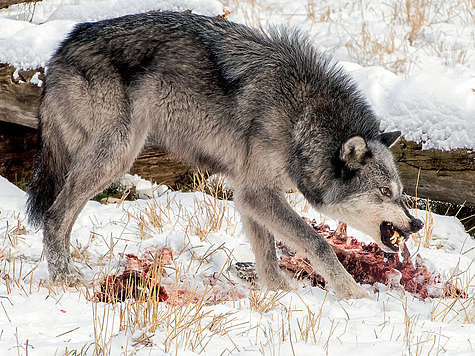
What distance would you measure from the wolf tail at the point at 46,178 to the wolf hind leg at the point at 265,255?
150 centimetres

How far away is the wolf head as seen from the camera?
4465mm

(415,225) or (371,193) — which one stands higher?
(371,193)

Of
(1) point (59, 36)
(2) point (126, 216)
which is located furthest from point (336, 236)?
(1) point (59, 36)

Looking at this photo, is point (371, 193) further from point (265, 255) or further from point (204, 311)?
point (204, 311)

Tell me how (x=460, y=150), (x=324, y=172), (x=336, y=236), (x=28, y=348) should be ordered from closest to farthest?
(x=28, y=348), (x=324, y=172), (x=336, y=236), (x=460, y=150)

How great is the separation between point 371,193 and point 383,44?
5684 mm

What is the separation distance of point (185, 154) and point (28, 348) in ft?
8.22

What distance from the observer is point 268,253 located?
16.1ft

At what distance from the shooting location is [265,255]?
194 inches

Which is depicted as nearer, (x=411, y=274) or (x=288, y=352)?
(x=288, y=352)

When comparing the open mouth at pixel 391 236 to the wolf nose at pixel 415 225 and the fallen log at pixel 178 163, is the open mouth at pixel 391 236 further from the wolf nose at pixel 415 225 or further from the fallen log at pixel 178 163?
the fallen log at pixel 178 163

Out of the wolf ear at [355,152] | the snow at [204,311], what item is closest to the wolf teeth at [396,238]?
the snow at [204,311]

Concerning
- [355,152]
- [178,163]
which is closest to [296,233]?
[355,152]

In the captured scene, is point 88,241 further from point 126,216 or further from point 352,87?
point 352,87
